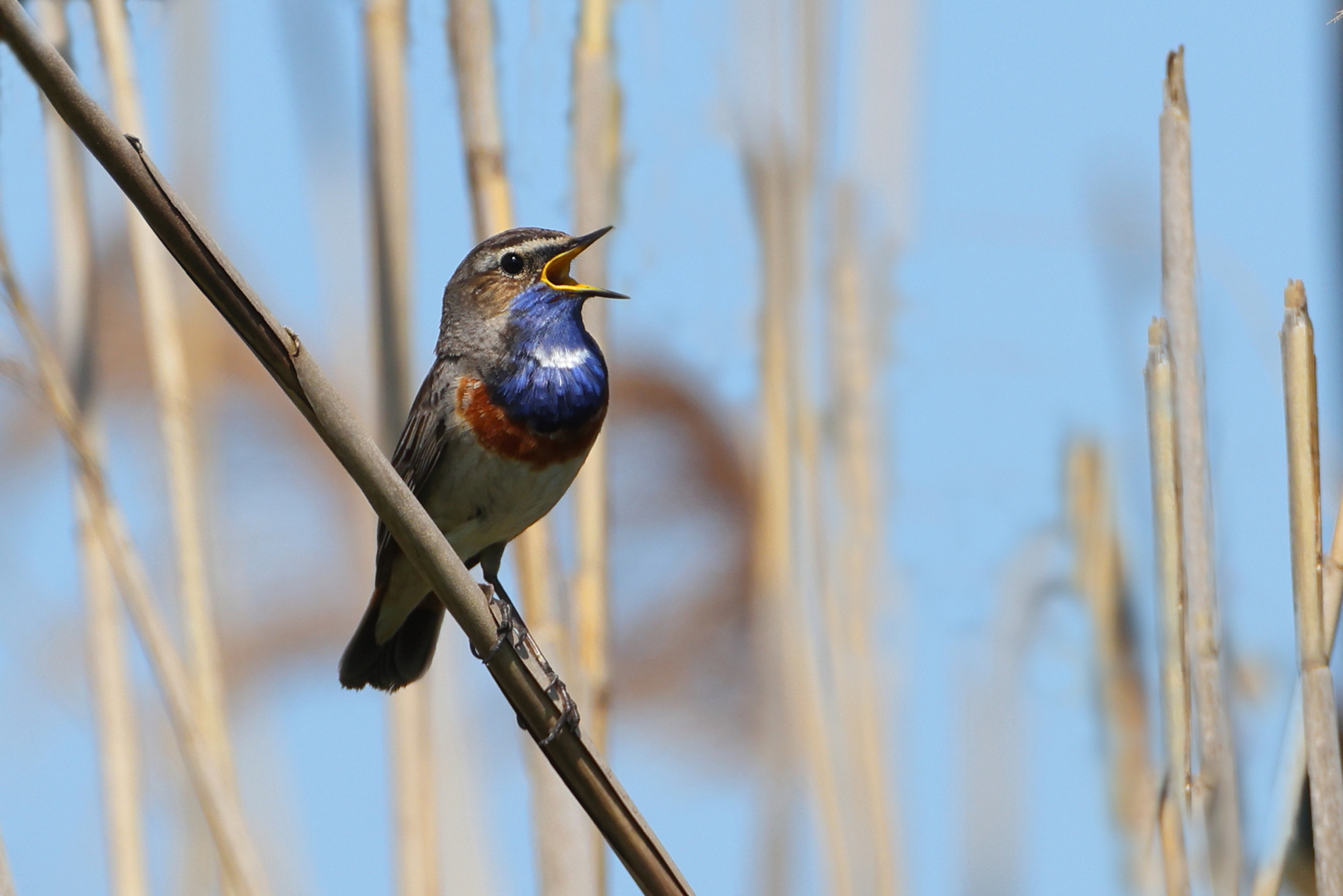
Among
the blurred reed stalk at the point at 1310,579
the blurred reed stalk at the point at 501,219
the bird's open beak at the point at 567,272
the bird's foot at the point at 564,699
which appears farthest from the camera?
the bird's open beak at the point at 567,272

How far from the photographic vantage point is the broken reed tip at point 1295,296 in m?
1.94

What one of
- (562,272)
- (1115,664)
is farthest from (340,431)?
(1115,664)

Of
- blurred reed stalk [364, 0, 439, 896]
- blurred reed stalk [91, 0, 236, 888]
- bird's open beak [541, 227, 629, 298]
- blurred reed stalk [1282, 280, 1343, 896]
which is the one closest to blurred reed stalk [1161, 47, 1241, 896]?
blurred reed stalk [1282, 280, 1343, 896]

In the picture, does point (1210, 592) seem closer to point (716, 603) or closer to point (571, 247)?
point (571, 247)

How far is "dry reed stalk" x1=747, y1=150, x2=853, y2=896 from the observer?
3348mm

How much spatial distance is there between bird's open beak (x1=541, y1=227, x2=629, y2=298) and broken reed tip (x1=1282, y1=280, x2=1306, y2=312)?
1.35 meters

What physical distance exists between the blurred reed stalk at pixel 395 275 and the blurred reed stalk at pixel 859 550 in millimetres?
1019

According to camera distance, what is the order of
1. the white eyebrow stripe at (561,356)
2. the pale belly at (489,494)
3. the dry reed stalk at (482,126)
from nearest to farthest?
the dry reed stalk at (482,126), the pale belly at (489,494), the white eyebrow stripe at (561,356)

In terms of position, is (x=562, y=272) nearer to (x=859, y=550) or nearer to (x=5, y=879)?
(x=859, y=550)

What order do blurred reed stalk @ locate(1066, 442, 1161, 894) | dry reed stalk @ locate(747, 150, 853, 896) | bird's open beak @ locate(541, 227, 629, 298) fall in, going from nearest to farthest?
bird's open beak @ locate(541, 227, 629, 298) → blurred reed stalk @ locate(1066, 442, 1161, 894) → dry reed stalk @ locate(747, 150, 853, 896)

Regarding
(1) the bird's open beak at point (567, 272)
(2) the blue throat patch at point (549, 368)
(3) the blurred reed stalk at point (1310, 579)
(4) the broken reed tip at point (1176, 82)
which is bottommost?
(3) the blurred reed stalk at point (1310, 579)

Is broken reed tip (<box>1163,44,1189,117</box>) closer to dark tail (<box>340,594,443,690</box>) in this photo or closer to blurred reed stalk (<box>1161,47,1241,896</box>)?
blurred reed stalk (<box>1161,47,1241,896</box>)

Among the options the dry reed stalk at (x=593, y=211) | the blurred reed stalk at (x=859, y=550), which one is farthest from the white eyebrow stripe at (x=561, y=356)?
the blurred reed stalk at (x=859, y=550)

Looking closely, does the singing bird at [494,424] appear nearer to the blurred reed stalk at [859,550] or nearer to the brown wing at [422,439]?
the brown wing at [422,439]
